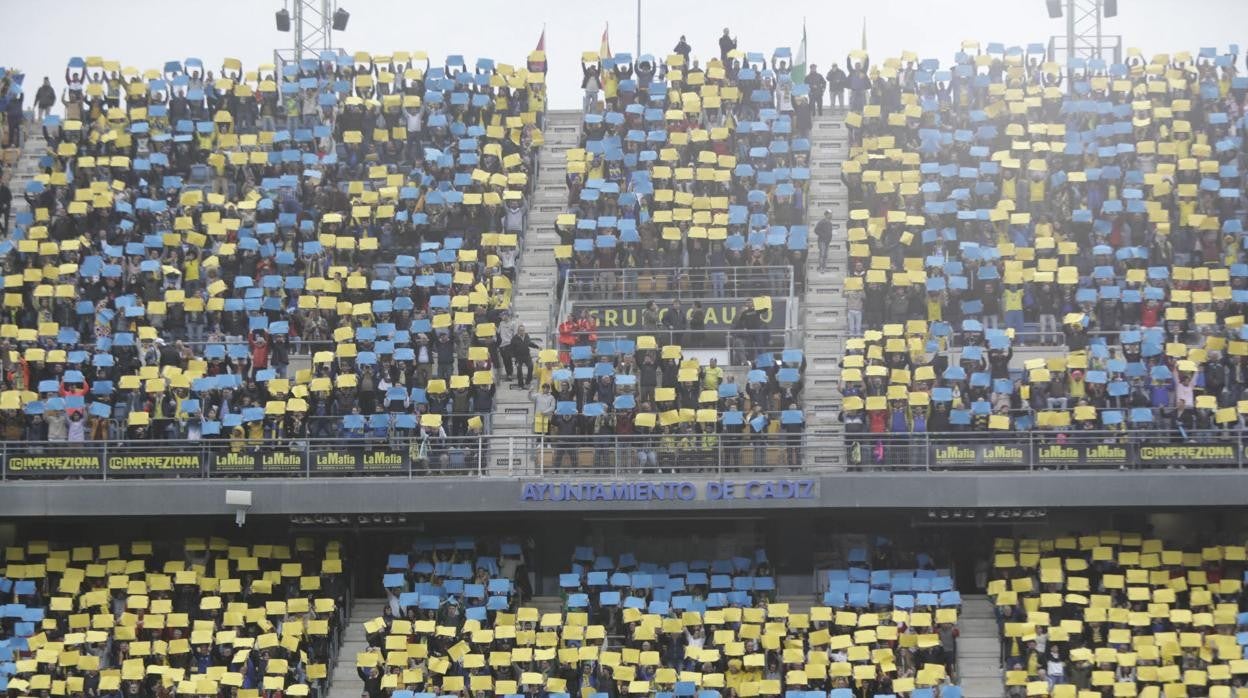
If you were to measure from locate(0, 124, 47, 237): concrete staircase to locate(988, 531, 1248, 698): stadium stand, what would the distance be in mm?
22096

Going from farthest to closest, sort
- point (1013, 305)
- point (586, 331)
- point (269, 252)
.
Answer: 1. point (269, 252)
2. point (586, 331)
3. point (1013, 305)

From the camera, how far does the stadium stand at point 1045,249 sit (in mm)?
38156

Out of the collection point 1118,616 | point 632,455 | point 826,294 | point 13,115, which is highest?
point 13,115

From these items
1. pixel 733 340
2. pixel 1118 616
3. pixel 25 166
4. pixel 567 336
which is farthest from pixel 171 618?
pixel 1118 616

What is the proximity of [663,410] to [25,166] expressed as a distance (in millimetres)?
17779

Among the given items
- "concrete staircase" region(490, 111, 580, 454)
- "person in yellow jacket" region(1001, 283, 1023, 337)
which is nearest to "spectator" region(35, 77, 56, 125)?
"concrete staircase" region(490, 111, 580, 454)

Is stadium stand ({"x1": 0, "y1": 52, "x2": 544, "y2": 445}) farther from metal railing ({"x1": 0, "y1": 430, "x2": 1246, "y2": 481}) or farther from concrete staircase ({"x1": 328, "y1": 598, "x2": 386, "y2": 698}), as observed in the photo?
concrete staircase ({"x1": 328, "y1": 598, "x2": 386, "y2": 698})

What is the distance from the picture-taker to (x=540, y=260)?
1773 inches

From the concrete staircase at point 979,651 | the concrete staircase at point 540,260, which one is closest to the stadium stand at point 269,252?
the concrete staircase at point 540,260

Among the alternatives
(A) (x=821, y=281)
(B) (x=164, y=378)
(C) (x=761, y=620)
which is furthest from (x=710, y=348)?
(B) (x=164, y=378)

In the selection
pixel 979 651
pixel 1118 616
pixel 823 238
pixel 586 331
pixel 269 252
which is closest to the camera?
pixel 1118 616

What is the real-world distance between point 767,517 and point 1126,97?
13.1 metres

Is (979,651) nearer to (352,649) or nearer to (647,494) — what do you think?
(647,494)

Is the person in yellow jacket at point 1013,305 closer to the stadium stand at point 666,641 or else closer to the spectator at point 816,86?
the stadium stand at point 666,641
